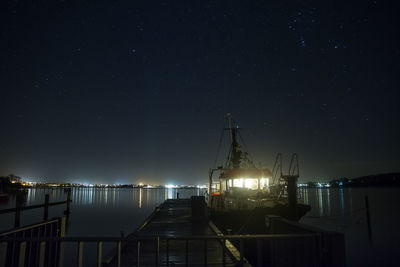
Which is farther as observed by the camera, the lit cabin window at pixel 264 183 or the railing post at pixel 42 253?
the lit cabin window at pixel 264 183

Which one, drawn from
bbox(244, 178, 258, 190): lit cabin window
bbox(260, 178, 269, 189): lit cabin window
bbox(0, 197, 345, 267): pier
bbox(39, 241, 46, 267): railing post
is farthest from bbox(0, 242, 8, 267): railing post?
bbox(260, 178, 269, 189): lit cabin window

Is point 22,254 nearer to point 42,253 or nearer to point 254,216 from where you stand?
point 42,253

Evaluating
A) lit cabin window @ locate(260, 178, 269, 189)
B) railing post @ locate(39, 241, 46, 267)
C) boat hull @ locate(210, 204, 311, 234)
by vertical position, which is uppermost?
lit cabin window @ locate(260, 178, 269, 189)

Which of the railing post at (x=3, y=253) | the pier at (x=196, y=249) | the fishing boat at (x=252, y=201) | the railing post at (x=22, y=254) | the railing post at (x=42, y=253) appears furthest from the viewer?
the fishing boat at (x=252, y=201)

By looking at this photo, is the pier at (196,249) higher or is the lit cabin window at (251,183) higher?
the lit cabin window at (251,183)

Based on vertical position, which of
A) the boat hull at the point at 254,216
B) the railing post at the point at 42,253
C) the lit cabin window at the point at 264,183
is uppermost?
the lit cabin window at the point at 264,183

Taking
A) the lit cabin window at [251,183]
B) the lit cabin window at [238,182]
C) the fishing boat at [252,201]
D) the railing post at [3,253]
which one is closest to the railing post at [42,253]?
the railing post at [3,253]

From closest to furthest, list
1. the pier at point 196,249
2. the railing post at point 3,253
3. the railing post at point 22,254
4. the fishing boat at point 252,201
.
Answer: the railing post at point 3,253
the pier at point 196,249
the railing post at point 22,254
the fishing boat at point 252,201

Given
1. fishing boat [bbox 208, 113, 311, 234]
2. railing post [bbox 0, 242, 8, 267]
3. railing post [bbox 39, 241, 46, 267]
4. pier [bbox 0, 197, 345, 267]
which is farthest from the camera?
fishing boat [bbox 208, 113, 311, 234]

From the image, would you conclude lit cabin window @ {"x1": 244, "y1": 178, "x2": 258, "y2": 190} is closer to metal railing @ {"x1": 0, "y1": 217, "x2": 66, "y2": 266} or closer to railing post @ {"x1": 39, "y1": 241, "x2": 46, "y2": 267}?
metal railing @ {"x1": 0, "y1": 217, "x2": 66, "y2": 266}

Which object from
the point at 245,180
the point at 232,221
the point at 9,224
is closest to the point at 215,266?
the point at 232,221

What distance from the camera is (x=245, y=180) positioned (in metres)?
26.4

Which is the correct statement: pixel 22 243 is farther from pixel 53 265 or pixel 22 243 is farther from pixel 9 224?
pixel 9 224

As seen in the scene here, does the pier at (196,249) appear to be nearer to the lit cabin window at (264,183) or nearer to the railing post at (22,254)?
the railing post at (22,254)
